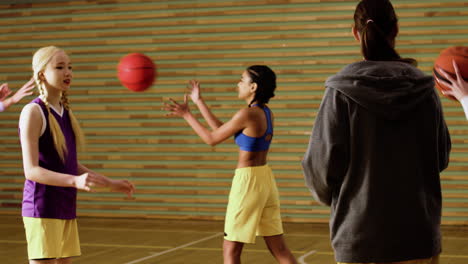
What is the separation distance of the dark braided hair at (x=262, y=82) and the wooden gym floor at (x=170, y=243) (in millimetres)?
2196

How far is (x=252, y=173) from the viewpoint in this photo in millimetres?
4945

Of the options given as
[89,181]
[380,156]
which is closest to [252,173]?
[89,181]

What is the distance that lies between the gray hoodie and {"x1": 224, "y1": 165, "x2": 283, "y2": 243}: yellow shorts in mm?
2558

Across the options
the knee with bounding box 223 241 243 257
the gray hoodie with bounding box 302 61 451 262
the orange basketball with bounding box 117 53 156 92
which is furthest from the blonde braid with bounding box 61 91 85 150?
the orange basketball with bounding box 117 53 156 92

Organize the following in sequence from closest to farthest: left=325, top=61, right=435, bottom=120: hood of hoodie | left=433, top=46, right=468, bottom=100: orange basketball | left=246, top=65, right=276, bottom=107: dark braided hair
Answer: left=325, top=61, right=435, bottom=120: hood of hoodie < left=433, top=46, right=468, bottom=100: orange basketball < left=246, top=65, right=276, bottom=107: dark braided hair

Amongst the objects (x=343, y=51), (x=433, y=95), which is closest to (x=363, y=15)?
(x=433, y=95)

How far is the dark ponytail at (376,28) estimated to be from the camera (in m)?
2.26

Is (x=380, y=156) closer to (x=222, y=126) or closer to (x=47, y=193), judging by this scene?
(x=47, y=193)

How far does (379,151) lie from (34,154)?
181 cm

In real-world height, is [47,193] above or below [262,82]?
below

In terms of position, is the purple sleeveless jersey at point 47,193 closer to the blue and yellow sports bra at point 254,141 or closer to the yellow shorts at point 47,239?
the yellow shorts at point 47,239

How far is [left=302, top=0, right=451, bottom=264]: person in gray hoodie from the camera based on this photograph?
2.22 meters

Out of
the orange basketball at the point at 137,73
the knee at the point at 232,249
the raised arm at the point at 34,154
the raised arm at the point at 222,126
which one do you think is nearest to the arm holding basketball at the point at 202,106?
the raised arm at the point at 222,126

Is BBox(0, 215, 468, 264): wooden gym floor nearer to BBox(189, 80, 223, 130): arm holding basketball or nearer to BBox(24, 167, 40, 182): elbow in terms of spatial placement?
BBox(189, 80, 223, 130): arm holding basketball
